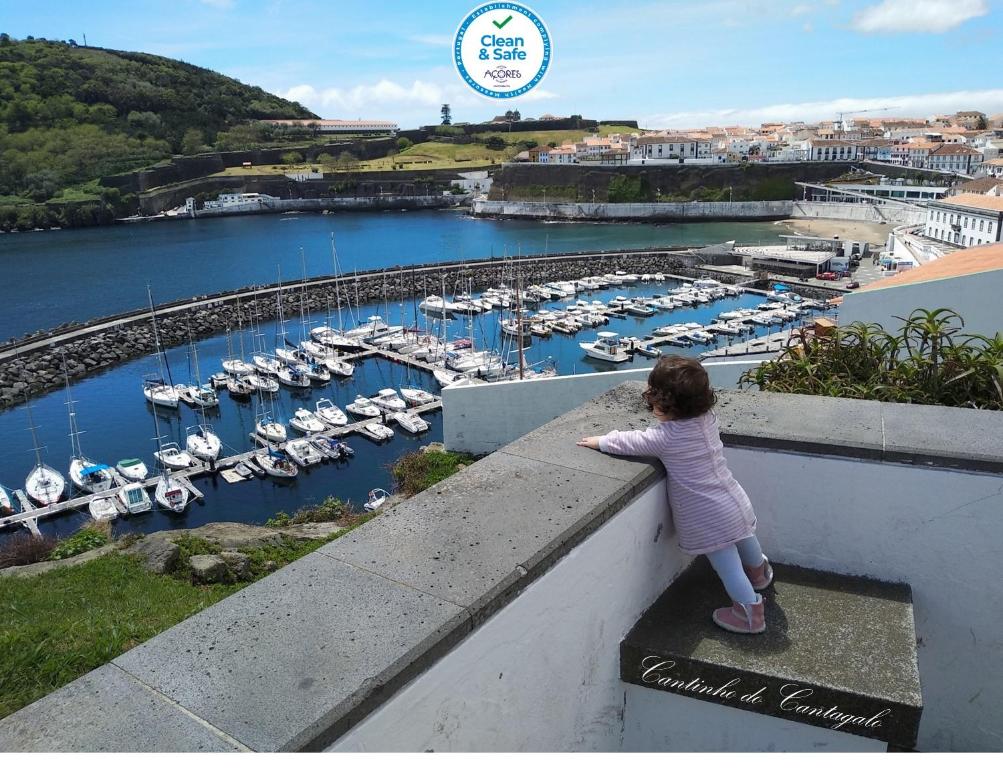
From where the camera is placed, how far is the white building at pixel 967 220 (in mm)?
24312

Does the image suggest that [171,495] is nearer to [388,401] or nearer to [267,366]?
[388,401]

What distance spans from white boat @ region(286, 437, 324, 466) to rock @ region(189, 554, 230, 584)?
11305 mm

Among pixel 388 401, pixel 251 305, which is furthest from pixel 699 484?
pixel 251 305

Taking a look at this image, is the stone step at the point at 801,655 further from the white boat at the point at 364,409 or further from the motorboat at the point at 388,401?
the motorboat at the point at 388,401

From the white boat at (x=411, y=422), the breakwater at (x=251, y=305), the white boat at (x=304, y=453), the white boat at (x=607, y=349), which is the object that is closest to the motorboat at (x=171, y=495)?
the white boat at (x=304, y=453)

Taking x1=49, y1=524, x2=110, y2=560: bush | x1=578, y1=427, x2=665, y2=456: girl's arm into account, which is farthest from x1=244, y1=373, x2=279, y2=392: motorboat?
x1=578, y1=427, x2=665, y2=456: girl's arm

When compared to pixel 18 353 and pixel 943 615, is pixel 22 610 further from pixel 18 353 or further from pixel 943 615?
pixel 18 353

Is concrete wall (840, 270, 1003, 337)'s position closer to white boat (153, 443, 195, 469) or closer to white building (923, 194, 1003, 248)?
white boat (153, 443, 195, 469)

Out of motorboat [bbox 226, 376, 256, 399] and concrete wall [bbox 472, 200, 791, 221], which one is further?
concrete wall [bbox 472, 200, 791, 221]

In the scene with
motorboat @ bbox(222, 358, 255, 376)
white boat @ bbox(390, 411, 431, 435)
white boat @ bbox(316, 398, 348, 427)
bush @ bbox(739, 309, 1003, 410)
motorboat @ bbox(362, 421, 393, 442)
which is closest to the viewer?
bush @ bbox(739, 309, 1003, 410)

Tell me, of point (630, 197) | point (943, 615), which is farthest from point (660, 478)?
point (630, 197)

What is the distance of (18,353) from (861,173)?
64.6 meters

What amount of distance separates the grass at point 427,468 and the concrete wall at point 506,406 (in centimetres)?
26

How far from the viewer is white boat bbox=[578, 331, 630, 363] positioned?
82.9ft
